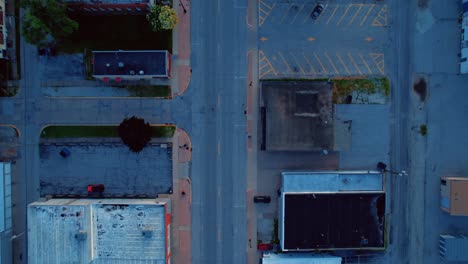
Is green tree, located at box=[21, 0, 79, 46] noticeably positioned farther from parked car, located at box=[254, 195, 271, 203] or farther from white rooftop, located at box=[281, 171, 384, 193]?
white rooftop, located at box=[281, 171, 384, 193]

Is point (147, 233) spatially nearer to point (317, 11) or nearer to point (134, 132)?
point (134, 132)

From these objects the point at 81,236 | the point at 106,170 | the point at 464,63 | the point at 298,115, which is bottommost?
the point at 81,236

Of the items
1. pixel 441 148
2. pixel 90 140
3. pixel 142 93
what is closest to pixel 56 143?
pixel 90 140

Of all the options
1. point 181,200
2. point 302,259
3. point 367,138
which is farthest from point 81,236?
point 367,138

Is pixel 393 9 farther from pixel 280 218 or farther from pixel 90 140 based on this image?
pixel 90 140

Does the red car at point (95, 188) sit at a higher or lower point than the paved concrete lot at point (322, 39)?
lower

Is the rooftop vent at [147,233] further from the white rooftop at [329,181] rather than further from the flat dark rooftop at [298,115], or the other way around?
the flat dark rooftop at [298,115]

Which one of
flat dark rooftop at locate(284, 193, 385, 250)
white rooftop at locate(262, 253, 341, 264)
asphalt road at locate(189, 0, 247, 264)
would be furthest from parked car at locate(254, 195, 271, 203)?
white rooftop at locate(262, 253, 341, 264)

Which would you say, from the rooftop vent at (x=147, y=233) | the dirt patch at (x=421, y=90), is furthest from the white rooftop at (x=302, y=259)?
the dirt patch at (x=421, y=90)
